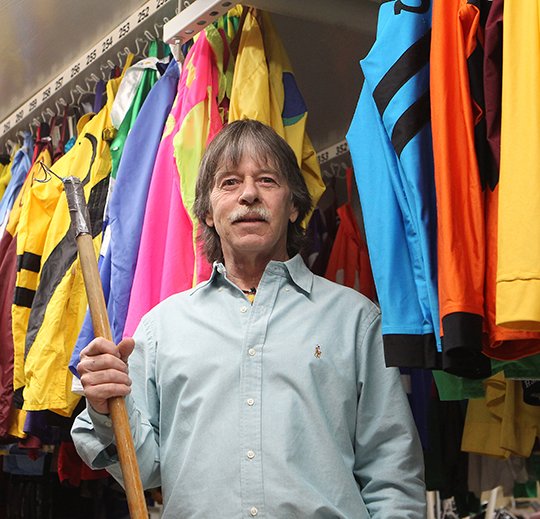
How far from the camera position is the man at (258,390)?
5.88 feet

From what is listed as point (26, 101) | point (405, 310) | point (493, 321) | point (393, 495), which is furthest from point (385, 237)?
point (26, 101)

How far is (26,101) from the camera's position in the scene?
156 inches

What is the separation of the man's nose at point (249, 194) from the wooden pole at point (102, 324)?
0.45m

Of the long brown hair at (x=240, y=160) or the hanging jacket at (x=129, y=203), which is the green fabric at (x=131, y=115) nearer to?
the hanging jacket at (x=129, y=203)

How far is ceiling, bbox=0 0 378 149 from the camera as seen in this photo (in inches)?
111

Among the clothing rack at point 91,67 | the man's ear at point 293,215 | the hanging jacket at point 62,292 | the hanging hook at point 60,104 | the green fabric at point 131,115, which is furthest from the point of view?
the hanging hook at point 60,104

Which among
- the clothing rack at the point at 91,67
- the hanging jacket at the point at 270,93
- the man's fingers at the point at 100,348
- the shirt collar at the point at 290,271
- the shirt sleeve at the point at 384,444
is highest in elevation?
the clothing rack at the point at 91,67

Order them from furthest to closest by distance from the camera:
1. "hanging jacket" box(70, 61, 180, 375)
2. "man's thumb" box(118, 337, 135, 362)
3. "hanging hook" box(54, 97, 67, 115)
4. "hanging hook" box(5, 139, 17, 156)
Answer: "hanging hook" box(5, 139, 17, 156) < "hanging hook" box(54, 97, 67, 115) < "hanging jacket" box(70, 61, 180, 375) < "man's thumb" box(118, 337, 135, 362)

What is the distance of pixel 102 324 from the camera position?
167 cm

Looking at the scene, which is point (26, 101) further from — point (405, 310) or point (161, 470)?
point (405, 310)

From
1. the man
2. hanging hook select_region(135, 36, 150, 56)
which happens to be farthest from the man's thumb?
hanging hook select_region(135, 36, 150, 56)

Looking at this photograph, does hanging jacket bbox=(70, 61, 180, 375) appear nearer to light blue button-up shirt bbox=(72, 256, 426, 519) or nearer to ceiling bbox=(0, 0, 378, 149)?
ceiling bbox=(0, 0, 378, 149)

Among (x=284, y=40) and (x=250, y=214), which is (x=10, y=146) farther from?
(x=250, y=214)

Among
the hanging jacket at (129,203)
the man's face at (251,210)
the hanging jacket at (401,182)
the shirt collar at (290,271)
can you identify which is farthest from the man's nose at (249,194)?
the hanging jacket at (129,203)
